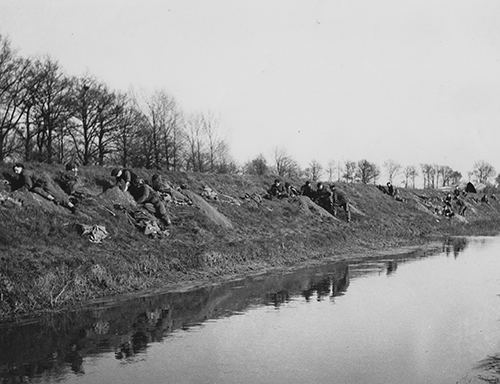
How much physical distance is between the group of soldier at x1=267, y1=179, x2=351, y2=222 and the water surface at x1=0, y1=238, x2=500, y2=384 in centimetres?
1862

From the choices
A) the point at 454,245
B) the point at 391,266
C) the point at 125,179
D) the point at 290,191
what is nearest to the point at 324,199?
the point at 290,191

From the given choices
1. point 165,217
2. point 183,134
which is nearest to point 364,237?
point 165,217

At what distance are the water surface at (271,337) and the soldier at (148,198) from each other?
638 cm

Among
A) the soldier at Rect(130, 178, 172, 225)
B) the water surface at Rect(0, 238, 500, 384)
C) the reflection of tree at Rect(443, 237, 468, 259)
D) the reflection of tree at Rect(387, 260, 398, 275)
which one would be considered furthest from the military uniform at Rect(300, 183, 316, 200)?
the water surface at Rect(0, 238, 500, 384)

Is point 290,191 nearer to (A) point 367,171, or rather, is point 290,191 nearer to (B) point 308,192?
(B) point 308,192

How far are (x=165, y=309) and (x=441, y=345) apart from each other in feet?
23.6

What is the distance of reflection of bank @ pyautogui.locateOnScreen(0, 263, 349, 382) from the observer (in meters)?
9.68

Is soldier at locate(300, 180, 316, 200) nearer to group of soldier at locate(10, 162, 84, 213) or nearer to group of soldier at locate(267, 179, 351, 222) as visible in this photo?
group of soldier at locate(267, 179, 351, 222)

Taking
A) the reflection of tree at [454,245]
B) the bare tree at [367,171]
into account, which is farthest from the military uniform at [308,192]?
the bare tree at [367,171]

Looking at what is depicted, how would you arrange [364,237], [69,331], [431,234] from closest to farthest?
[69,331] < [364,237] < [431,234]

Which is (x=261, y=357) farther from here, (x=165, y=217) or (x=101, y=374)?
(x=165, y=217)

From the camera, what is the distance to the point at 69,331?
11898mm

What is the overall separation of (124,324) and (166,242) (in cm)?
852

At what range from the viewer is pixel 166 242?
21.0 meters
